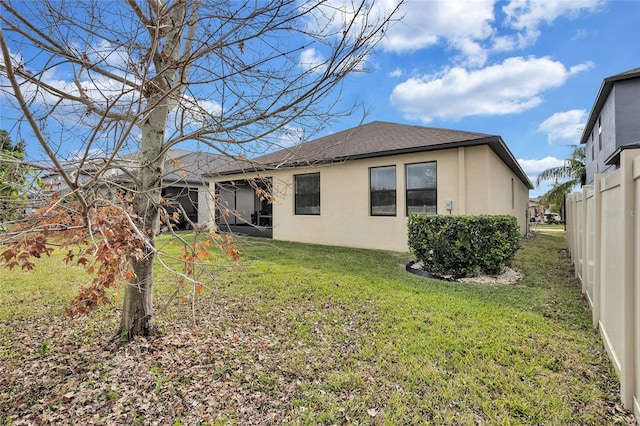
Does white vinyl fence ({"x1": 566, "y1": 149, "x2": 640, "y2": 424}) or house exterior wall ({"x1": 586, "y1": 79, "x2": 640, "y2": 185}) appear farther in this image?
house exterior wall ({"x1": 586, "y1": 79, "x2": 640, "y2": 185})

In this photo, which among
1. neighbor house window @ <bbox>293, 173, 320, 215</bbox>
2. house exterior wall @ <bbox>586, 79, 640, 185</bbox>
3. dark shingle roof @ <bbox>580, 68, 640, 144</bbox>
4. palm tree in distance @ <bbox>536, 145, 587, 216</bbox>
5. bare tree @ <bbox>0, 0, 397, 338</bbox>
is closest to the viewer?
bare tree @ <bbox>0, 0, 397, 338</bbox>

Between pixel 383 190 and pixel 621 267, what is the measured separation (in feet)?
27.6

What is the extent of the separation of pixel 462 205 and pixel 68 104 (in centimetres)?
923

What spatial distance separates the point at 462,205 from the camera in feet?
30.5

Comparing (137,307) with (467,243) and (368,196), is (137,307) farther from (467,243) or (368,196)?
(368,196)

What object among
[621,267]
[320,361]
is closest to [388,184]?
[320,361]

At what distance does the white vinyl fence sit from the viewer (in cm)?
230

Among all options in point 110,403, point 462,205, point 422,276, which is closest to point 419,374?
point 110,403

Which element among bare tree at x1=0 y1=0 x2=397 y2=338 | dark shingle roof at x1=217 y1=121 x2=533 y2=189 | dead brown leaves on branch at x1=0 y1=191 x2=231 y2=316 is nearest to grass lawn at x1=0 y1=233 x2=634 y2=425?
dead brown leaves on branch at x1=0 y1=191 x2=231 y2=316

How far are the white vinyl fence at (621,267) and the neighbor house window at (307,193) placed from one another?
31.2ft

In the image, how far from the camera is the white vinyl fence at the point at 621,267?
2301mm

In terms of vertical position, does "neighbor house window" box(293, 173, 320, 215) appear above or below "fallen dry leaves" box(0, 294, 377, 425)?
above

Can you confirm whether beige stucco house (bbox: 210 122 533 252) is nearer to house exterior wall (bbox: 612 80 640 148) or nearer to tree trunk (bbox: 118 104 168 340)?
house exterior wall (bbox: 612 80 640 148)

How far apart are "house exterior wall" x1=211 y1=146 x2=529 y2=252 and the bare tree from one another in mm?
4645
